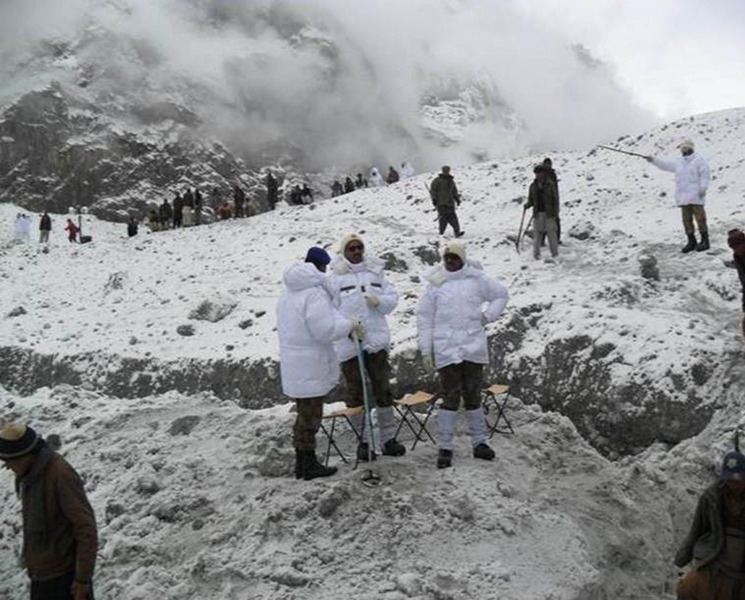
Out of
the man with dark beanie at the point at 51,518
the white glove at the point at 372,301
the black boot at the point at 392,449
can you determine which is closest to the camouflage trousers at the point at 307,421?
the black boot at the point at 392,449

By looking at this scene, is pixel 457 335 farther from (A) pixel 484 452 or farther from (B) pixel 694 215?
(B) pixel 694 215

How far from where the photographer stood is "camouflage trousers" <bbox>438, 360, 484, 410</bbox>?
6.21 metres

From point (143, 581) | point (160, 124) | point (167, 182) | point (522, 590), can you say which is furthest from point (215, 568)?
point (160, 124)

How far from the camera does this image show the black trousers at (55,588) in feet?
13.9

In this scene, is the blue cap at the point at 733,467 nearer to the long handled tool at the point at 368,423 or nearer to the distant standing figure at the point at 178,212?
the long handled tool at the point at 368,423

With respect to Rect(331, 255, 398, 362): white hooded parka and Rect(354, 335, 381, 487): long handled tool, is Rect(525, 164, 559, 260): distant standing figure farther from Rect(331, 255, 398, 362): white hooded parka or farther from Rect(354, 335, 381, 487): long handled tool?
Rect(354, 335, 381, 487): long handled tool

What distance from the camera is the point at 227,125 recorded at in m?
69.8

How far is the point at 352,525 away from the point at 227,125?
69061 millimetres

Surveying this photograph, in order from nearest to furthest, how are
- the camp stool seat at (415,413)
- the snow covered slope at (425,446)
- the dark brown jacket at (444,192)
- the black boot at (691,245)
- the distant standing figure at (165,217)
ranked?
the snow covered slope at (425,446), the camp stool seat at (415,413), the black boot at (691,245), the dark brown jacket at (444,192), the distant standing figure at (165,217)

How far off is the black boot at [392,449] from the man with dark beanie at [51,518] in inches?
114

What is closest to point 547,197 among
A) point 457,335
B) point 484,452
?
point 457,335

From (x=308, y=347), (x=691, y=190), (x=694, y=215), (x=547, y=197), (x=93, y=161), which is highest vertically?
(x=93, y=161)

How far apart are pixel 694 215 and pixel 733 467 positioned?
325 inches

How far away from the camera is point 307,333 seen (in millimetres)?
5824
